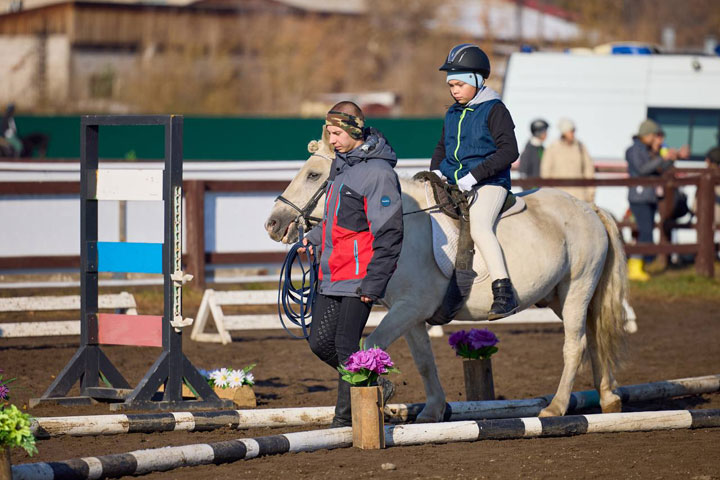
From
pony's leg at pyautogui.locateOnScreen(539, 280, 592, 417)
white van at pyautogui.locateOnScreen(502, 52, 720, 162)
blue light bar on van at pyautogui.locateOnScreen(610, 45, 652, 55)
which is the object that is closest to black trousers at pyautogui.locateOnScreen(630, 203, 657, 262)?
white van at pyautogui.locateOnScreen(502, 52, 720, 162)

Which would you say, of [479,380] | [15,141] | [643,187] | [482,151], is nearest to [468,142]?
[482,151]

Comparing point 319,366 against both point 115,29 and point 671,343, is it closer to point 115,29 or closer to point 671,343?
point 671,343

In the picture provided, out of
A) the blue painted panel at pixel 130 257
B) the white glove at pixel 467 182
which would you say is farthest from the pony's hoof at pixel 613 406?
the blue painted panel at pixel 130 257

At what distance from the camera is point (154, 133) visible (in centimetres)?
2608

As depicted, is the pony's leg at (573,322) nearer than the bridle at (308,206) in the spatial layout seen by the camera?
No

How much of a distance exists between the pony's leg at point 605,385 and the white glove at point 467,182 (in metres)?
1.69

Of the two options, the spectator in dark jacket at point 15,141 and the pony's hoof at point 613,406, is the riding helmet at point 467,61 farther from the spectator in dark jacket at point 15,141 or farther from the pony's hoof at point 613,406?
the spectator in dark jacket at point 15,141

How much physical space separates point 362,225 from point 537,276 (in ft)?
5.56

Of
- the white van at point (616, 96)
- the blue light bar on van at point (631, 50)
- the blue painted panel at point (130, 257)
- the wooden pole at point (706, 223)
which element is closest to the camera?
the blue painted panel at point (130, 257)

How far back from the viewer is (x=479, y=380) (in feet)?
24.0

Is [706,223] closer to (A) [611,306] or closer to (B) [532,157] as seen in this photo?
(B) [532,157]

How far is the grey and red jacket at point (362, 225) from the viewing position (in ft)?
18.5

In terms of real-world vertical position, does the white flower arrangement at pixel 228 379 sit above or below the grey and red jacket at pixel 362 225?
below

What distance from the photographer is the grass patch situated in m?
13.9
